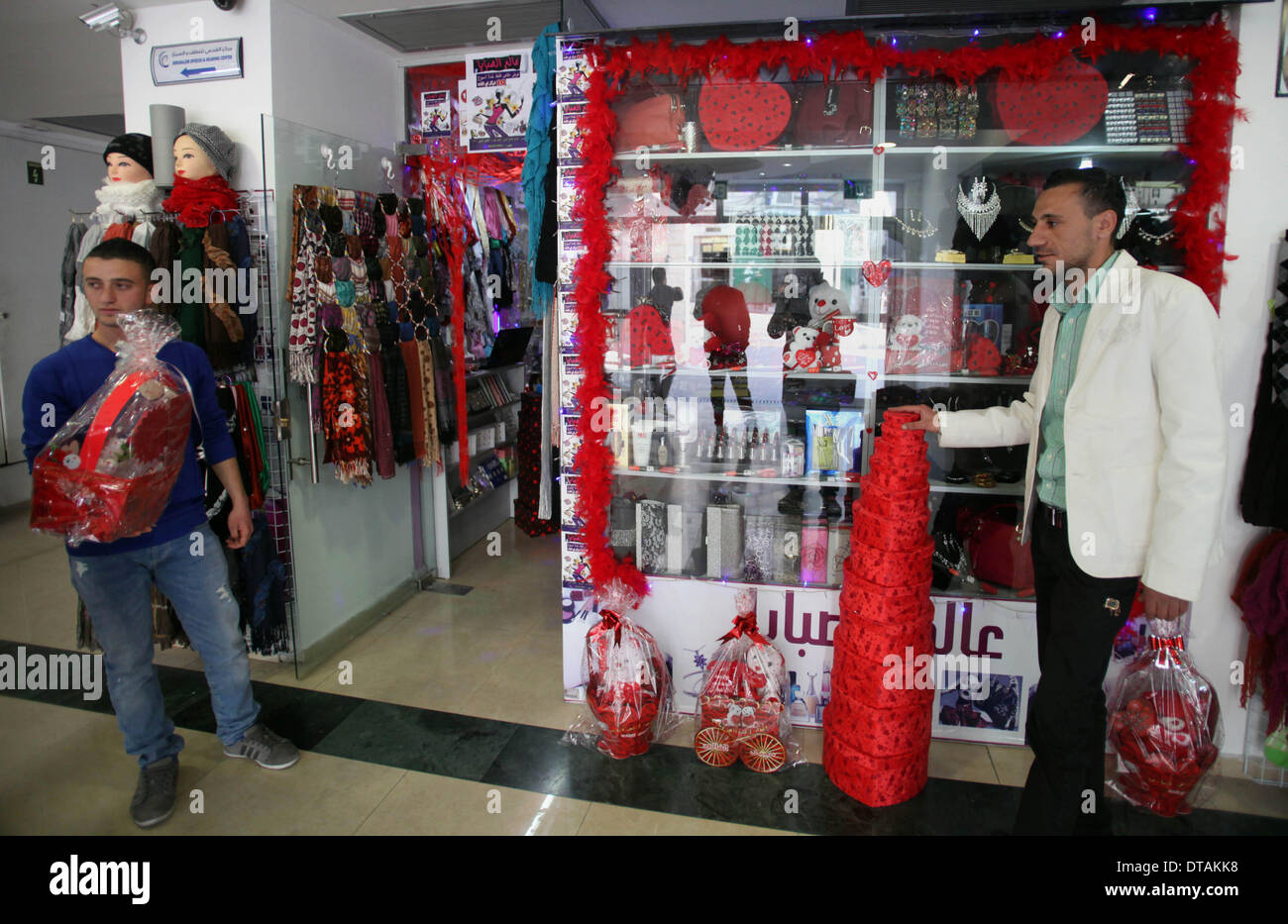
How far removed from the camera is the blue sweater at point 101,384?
2.48 metres

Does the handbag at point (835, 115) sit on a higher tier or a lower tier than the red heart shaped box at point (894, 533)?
higher

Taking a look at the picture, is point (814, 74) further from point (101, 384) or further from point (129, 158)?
point (129, 158)

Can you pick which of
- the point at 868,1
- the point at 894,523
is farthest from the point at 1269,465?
the point at 868,1

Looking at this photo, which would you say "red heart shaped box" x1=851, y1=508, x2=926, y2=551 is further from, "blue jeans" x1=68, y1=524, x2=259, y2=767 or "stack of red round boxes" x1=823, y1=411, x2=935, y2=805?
"blue jeans" x1=68, y1=524, x2=259, y2=767

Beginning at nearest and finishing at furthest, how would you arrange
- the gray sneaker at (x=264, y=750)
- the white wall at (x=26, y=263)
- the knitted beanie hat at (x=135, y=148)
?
the gray sneaker at (x=264, y=750), the knitted beanie hat at (x=135, y=148), the white wall at (x=26, y=263)

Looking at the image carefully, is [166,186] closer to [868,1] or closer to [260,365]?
[260,365]

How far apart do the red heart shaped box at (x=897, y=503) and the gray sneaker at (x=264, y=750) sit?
244cm

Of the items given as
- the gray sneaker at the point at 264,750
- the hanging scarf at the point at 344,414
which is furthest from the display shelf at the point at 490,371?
the gray sneaker at the point at 264,750

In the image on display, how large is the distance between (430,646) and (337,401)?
1388mm

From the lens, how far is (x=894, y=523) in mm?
2740

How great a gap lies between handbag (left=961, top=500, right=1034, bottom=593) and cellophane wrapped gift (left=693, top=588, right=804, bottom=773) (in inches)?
39.5

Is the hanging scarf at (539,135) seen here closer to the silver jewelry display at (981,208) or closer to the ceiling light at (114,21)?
the silver jewelry display at (981,208)

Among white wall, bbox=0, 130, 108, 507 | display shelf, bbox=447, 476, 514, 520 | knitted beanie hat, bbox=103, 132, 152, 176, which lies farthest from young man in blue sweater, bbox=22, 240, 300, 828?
white wall, bbox=0, 130, 108, 507

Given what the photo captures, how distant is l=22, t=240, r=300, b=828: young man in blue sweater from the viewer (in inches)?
99.3
